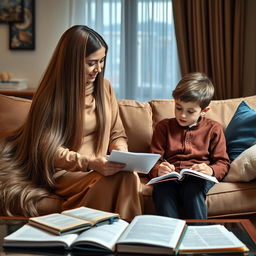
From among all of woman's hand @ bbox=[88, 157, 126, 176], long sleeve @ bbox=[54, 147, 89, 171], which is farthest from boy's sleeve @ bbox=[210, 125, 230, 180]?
long sleeve @ bbox=[54, 147, 89, 171]

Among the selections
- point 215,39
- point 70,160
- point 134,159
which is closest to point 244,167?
point 134,159

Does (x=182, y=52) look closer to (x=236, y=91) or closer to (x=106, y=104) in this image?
(x=236, y=91)

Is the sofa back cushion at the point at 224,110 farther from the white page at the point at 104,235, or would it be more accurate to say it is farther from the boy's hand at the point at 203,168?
the white page at the point at 104,235

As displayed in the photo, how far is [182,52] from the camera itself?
158 inches

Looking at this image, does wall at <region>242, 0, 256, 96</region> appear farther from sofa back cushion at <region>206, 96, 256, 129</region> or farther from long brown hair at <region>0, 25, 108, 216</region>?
long brown hair at <region>0, 25, 108, 216</region>

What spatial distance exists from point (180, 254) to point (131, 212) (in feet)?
2.16

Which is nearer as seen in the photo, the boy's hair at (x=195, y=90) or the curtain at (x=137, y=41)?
the boy's hair at (x=195, y=90)

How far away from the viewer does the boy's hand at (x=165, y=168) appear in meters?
2.42

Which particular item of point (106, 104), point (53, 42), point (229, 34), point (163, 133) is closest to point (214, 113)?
point (163, 133)

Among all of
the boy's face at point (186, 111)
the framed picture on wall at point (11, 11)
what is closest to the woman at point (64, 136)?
the boy's face at point (186, 111)

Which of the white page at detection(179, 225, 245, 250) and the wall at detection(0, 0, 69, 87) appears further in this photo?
the wall at detection(0, 0, 69, 87)

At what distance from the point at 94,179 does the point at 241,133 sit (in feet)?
2.96

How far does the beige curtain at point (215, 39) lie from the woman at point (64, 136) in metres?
1.56

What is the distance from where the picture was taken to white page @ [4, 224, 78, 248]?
64.6 inches
